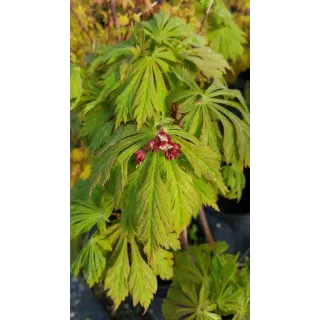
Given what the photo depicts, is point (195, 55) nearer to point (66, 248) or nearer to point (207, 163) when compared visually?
point (207, 163)

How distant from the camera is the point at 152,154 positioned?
669 mm

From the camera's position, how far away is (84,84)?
35.3 inches

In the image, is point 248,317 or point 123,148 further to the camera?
point 248,317

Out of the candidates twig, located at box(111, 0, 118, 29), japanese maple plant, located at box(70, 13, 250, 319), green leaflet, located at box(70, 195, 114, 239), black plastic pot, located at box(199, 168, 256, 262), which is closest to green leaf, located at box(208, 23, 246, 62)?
japanese maple plant, located at box(70, 13, 250, 319)

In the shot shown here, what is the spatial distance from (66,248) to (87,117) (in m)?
0.29

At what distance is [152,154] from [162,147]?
29 millimetres

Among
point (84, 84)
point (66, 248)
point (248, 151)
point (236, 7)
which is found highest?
point (236, 7)

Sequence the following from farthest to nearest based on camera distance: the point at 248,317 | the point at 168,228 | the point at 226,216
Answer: the point at 226,216 → the point at 248,317 → the point at 168,228

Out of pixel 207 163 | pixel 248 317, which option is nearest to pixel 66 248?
pixel 207 163

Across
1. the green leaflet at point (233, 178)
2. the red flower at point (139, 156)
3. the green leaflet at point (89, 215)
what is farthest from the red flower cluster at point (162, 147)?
the green leaflet at point (233, 178)

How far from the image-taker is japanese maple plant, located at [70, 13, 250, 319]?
66 cm

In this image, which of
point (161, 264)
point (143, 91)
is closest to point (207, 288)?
point (161, 264)

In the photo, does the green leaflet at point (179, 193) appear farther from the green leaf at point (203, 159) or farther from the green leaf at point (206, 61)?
the green leaf at point (206, 61)

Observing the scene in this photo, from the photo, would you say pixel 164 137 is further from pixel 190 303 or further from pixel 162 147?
pixel 190 303
